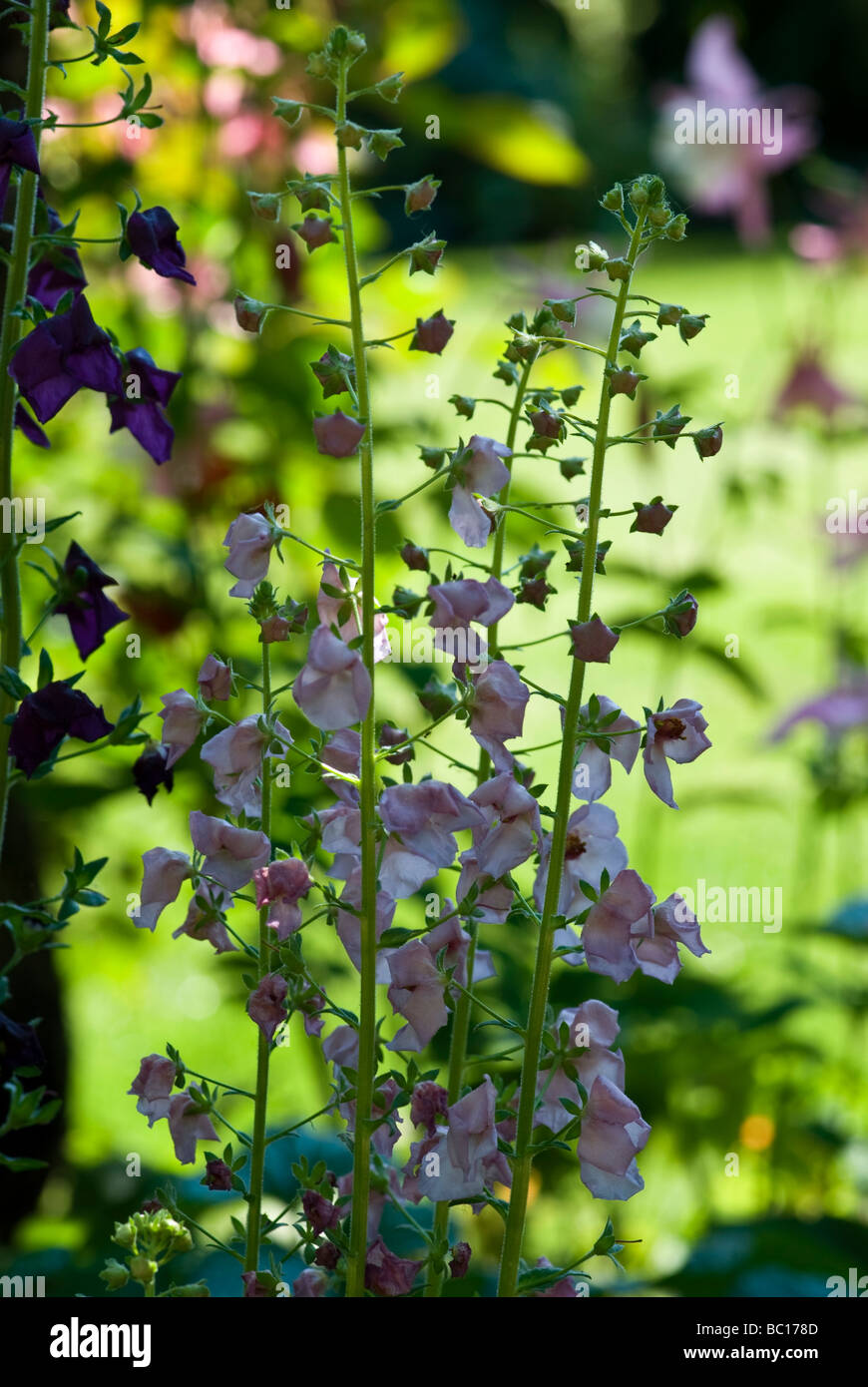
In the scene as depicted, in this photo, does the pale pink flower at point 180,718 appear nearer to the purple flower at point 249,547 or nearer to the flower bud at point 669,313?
the purple flower at point 249,547

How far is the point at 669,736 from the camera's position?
19.4 inches

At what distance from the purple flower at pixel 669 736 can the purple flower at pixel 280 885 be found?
0.12 m

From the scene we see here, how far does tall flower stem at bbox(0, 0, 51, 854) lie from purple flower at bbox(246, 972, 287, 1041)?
0.44ft

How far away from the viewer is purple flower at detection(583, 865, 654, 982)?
0.48 meters

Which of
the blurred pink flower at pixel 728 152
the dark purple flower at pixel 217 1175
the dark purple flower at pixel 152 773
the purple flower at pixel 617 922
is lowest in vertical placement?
the dark purple flower at pixel 217 1175

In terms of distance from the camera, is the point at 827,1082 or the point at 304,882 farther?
the point at 827,1082

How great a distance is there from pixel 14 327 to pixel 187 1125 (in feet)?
1.00

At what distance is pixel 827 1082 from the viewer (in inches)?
72.3

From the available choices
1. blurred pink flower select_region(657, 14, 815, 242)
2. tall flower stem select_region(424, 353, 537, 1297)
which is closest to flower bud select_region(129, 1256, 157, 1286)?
tall flower stem select_region(424, 353, 537, 1297)

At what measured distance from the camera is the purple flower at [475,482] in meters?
0.47

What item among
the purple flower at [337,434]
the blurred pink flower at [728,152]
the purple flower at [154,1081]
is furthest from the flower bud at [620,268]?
the blurred pink flower at [728,152]
